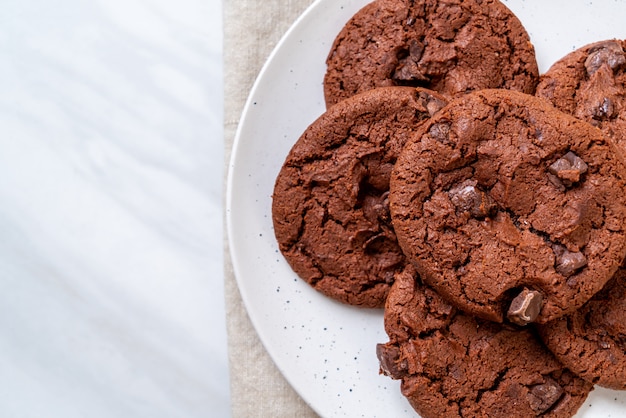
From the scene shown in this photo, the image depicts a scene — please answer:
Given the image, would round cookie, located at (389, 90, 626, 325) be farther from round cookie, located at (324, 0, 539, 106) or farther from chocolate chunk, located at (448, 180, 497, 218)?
round cookie, located at (324, 0, 539, 106)

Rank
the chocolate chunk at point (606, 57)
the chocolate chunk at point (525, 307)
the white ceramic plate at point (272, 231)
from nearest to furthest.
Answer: the chocolate chunk at point (525, 307) → the chocolate chunk at point (606, 57) → the white ceramic plate at point (272, 231)

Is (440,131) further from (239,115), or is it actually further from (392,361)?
(239,115)

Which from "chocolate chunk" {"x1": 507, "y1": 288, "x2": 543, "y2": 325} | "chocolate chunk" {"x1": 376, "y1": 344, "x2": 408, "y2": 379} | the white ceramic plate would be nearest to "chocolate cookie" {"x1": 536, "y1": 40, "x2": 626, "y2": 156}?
the white ceramic plate

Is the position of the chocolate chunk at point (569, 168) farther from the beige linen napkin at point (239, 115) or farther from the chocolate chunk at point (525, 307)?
the beige linen napkin at point (239, 115)

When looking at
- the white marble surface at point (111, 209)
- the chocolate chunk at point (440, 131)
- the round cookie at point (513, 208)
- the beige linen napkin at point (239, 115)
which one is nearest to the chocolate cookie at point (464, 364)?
the round cookie at point (513, 208)

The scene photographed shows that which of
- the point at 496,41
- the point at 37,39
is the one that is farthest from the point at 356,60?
the point at 37,39

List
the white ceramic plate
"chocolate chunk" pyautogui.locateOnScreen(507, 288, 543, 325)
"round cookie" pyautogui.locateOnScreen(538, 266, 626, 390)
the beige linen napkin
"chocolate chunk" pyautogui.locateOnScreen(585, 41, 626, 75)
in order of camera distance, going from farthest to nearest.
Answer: the beige linen napkin
the white ceramic plate
"chocolate chunk" pyautogui.locateOnScreen(585, 41, 626, 75)
"round cookie" pyautogui.locateOnScreen(538, 266, 626, 390)
"chocolate chunk" pyautogui.locateOnScreen(507, 288, 543, 325)

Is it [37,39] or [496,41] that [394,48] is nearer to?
[496,41]
